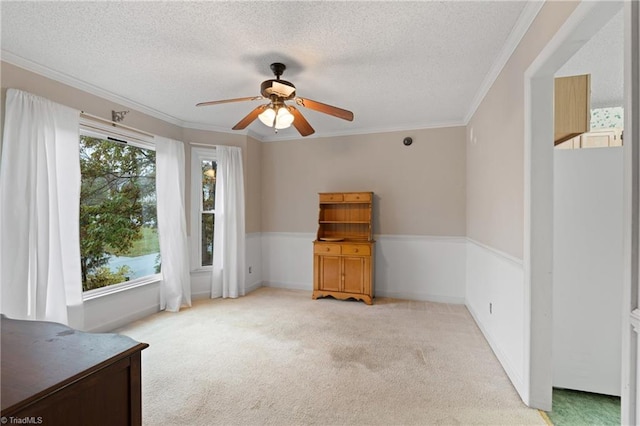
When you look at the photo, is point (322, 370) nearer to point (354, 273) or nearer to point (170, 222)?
point (354, 273)

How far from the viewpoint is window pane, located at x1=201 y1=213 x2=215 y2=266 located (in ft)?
14.3

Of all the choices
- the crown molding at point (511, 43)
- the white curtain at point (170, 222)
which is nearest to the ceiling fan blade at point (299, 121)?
the crown molding at point (511, 43)

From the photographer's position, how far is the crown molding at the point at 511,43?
1773mm

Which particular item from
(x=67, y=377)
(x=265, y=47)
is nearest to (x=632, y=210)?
(x=67, y=377)

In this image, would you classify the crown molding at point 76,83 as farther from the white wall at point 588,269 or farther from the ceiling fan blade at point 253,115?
the white wall at point 588,269

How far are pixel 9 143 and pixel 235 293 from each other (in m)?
2.90

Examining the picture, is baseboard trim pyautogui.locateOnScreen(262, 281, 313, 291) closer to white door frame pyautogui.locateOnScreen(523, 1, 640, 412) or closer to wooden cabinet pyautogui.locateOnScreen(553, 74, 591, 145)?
white door frame pyautogui.locateOnScreen(523, 1, 640, 412)

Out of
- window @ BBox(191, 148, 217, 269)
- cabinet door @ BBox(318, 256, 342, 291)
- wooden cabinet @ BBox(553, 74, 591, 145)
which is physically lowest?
cabinet door @ BBox(318, 256, 342, 291)

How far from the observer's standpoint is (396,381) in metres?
2.17

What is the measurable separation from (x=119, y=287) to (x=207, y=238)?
1.31 meters

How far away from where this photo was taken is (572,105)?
2064mm

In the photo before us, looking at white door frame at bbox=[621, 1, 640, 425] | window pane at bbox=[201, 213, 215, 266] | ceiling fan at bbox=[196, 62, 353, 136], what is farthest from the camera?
window pane at bbox=[201, 213, 215, 266]

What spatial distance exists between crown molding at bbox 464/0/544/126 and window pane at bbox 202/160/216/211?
364 centimetres

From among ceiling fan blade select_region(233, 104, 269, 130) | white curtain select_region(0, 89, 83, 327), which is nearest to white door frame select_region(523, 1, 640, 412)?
ceiling fan blade select_region(233, 104, 269, 130)
